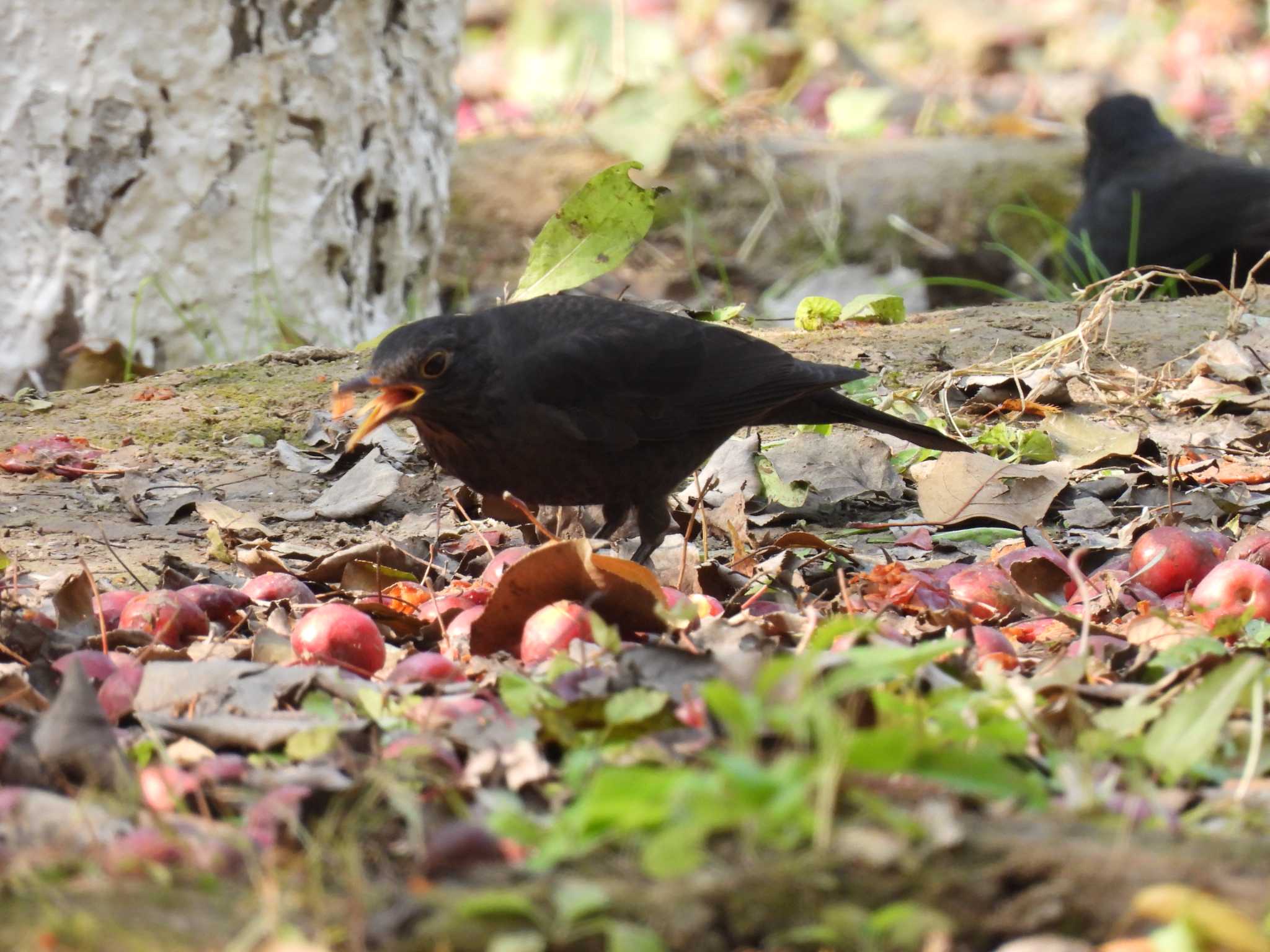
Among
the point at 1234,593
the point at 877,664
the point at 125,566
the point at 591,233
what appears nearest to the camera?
the point at 877,664

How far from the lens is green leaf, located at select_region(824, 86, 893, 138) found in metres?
9.84

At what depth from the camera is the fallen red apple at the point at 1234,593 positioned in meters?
2.77

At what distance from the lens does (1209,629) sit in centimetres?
263

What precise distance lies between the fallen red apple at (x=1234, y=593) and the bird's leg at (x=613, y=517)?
139 centimetres

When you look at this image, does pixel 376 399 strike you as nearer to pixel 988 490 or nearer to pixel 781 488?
pixel 781 488

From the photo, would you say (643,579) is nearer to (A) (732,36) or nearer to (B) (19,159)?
(B) (19,159)

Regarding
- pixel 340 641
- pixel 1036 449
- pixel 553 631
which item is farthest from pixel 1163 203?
pixel 340 641

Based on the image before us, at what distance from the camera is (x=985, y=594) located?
3018 mm

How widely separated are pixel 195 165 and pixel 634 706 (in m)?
3.99

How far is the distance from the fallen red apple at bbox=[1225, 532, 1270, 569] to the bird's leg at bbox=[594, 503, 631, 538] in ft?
4.52

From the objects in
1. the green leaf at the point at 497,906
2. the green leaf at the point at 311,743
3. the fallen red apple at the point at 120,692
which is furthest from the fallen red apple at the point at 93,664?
the green leaf at the point at 497,906

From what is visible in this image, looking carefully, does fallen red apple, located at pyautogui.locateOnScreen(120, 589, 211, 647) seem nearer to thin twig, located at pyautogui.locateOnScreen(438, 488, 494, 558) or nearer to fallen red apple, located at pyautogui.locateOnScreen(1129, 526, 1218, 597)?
thin twig, located at pyautogui.locateOnScreen(438, 488, 494, 558)

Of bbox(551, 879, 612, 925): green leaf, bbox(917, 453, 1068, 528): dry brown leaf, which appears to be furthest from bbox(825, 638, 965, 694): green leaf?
bbox(917, 453, 1068, 528): dry brown leaf

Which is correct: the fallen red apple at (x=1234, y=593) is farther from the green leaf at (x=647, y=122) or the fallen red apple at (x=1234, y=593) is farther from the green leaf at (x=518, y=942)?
the green leaf at (x=647, y=122)
